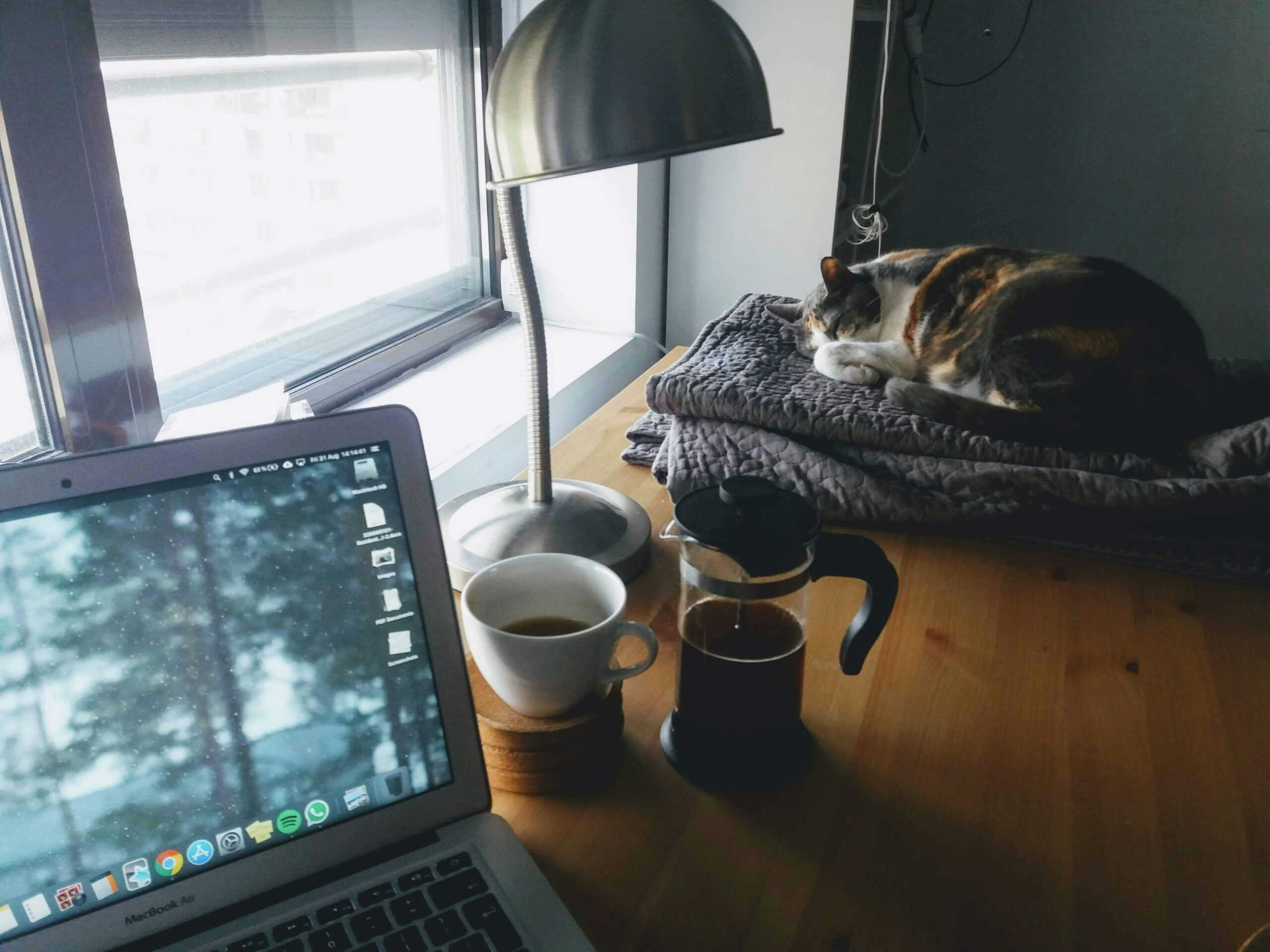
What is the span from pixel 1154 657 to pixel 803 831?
367 mm

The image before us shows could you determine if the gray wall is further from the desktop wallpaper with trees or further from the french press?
the desktop wallpaper with trees

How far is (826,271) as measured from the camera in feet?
4.16

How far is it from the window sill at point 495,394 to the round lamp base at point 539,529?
16 cm

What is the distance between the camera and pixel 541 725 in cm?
60

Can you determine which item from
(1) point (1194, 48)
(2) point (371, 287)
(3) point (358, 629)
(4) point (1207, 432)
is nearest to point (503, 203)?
(3) point (358, 629)

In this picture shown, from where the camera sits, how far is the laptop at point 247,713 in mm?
457

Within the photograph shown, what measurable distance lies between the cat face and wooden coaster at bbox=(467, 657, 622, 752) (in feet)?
2.35

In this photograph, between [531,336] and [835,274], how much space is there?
2.02 feet

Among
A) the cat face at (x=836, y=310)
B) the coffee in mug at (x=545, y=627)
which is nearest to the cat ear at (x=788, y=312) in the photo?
the cat face at (x=836, y=310)

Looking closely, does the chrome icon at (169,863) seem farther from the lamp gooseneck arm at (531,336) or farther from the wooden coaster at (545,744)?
the lamp gooseneck arm at (531,336)

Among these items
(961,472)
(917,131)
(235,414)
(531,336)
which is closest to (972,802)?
(961,472)

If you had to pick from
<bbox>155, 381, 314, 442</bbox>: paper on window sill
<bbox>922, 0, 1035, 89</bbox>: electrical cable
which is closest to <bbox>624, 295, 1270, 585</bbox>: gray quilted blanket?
<bbox>155, 381, 314, 442</bbox>: paper on window sill

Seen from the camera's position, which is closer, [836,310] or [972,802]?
[972,802]

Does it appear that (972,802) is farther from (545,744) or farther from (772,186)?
(772,186)
